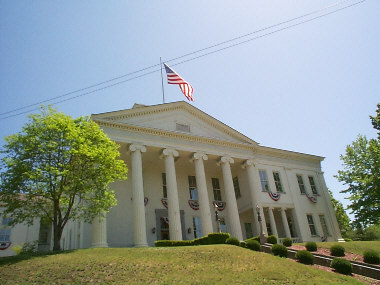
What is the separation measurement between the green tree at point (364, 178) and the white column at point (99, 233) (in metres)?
25.0

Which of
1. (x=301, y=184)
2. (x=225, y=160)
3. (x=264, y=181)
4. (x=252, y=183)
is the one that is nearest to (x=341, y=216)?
(x=301, y=184)

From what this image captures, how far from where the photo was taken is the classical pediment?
25.9 metres

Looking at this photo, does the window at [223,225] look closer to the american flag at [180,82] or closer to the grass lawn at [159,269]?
the american flag at [180,82]

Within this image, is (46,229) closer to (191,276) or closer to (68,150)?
(68,150)

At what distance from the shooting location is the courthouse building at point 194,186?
25.0m

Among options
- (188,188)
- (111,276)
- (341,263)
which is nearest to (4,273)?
(111,276)

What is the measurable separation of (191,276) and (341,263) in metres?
8.33

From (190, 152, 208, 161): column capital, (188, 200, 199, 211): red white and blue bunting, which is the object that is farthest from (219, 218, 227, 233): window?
(190, 152, 208, 161): column capital

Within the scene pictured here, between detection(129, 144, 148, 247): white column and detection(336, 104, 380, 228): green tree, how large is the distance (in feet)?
72.4

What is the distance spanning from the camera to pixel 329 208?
35.8 meters

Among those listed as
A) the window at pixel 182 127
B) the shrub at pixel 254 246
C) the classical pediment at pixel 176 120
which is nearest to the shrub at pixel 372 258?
the shrub at pixel 254 246

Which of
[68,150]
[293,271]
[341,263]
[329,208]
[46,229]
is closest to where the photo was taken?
[293,271]

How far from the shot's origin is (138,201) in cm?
2333

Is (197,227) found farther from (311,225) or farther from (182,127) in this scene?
(311,225)
